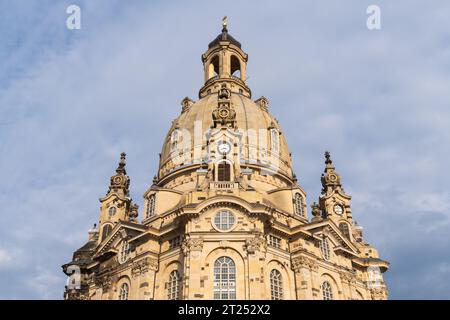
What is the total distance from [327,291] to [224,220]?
1504 cm

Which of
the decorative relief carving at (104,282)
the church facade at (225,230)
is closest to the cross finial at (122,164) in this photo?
the church facade at (225,230)

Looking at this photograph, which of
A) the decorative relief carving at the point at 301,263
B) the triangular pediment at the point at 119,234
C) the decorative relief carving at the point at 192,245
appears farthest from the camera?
the triangular pediment at the point at 119,234

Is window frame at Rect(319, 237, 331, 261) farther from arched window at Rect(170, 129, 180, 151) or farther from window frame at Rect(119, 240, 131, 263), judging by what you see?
arched window at Rect(170, 129, 180, 151)

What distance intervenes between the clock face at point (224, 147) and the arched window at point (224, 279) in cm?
1344

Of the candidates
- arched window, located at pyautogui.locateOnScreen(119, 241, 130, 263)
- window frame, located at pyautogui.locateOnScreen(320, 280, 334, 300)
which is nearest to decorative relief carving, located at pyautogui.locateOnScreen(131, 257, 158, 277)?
arched window, located at pyautogui.locateOnScreen(119, 241, 130, 263)

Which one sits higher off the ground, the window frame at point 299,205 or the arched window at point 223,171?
the arched window at point 223,171

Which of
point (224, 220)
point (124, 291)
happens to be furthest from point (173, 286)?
point (224, 220)

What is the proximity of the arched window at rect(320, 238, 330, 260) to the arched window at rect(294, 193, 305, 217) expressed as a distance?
4632 mm

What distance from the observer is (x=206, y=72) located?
8231cm

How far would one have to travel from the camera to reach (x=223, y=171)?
51.1 meters

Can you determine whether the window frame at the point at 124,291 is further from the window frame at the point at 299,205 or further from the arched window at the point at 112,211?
the window frame at the point at 299,205

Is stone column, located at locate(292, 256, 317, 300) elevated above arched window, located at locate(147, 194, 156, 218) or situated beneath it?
situated beneath

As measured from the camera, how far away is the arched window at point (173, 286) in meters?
44.8

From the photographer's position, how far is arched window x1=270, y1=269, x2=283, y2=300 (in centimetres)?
4544
